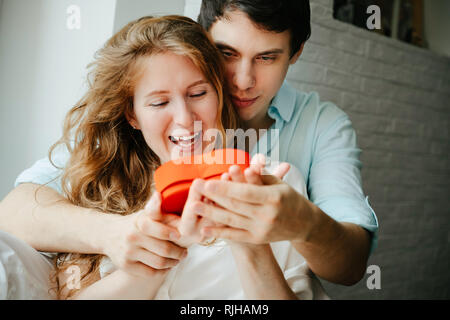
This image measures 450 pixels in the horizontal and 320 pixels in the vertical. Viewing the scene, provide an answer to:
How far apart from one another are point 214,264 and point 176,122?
0.96 feet

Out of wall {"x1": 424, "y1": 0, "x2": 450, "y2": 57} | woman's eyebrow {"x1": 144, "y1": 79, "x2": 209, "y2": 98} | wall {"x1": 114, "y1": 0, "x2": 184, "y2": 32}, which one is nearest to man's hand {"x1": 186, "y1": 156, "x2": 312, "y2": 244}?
woman's eyebrow {"x1": 144, "y1": 79, "x2": 209, "y2": 98}

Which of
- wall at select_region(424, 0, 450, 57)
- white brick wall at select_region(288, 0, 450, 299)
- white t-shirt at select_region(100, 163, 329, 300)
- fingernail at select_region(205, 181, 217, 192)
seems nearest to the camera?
fingernail at select_region(205, 181, 217, 192)

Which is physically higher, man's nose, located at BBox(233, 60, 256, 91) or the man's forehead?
the man's forehead

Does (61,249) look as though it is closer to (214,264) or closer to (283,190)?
(214,264)

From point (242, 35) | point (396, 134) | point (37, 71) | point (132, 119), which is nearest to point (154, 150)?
point (132, 119)

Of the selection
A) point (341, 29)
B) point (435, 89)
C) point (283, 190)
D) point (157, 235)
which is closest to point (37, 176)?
point (157, 235)

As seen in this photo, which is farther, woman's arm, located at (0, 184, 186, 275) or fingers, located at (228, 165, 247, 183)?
woman's arm, located at (0, 184, 186, 275)

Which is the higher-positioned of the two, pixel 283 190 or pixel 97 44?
pixel 97 44

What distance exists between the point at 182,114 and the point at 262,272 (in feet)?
1.12

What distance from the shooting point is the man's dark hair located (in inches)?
33.2

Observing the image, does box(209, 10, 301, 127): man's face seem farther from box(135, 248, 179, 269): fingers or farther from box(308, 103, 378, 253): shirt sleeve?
box(135, 248, 179, 269): fingers

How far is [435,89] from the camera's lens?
194cm

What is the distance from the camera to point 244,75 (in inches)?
33.6

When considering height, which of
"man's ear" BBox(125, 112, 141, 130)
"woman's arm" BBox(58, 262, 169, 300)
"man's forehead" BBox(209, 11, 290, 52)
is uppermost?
"man's forehead" BBox(209, 11, 290, 52)
